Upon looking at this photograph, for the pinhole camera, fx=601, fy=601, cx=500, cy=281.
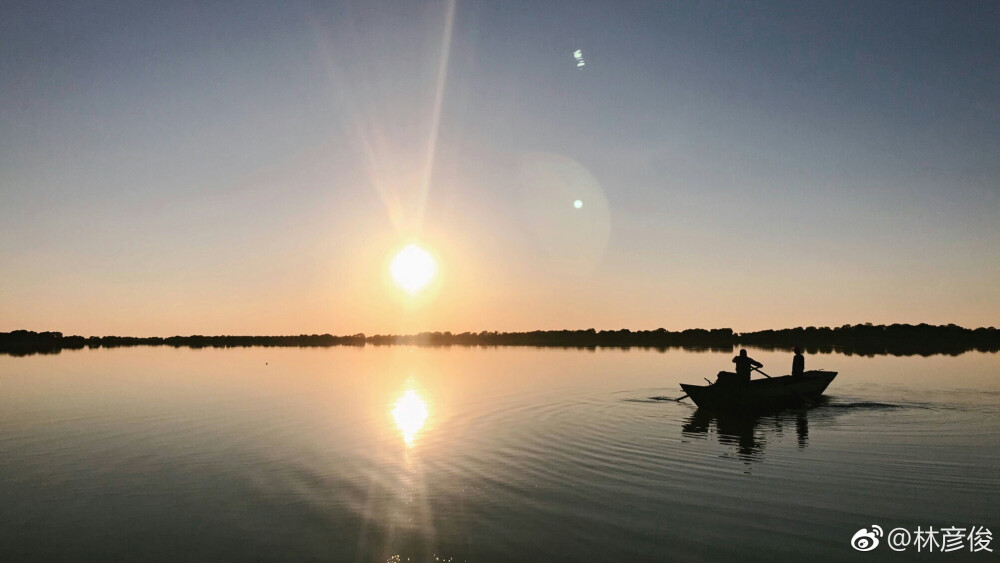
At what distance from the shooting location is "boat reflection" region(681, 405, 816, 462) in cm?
2188

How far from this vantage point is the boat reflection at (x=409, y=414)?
26.5 metres

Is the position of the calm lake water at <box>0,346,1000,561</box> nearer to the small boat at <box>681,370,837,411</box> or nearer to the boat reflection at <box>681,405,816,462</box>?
the boat reflection at <box>681,405,816,462</box>

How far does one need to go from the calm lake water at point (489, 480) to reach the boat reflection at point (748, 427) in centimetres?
20

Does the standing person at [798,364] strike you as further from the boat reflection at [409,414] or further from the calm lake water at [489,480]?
the boat reflection at [409,414]

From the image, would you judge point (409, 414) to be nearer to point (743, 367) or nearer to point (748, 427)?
point (748, 427)

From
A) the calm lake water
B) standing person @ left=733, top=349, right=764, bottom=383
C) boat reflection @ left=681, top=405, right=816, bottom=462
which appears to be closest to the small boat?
standing person @ left=733, top=349, right=764, bottom=383

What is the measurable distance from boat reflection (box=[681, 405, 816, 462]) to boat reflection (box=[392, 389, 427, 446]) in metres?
11.6

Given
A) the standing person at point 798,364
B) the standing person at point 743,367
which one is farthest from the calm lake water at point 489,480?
the standing person at point 798,364

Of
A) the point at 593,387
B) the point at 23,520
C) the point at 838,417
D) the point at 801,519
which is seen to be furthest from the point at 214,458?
the point at 593,387

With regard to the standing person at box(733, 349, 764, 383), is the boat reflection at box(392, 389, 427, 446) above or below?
below

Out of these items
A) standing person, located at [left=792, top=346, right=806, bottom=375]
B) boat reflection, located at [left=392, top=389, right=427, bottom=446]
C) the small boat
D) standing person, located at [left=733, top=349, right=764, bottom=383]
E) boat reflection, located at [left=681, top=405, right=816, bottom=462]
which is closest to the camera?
boat reflection, located at [left=681, top=405, right=816, bottom=462]

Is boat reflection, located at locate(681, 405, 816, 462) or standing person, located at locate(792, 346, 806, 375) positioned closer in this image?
boat reflection, located at locate(681, 405, 816, 462)

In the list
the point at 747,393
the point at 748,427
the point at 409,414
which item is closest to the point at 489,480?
the point at 748,427

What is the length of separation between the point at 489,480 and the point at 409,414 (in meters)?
16.7
